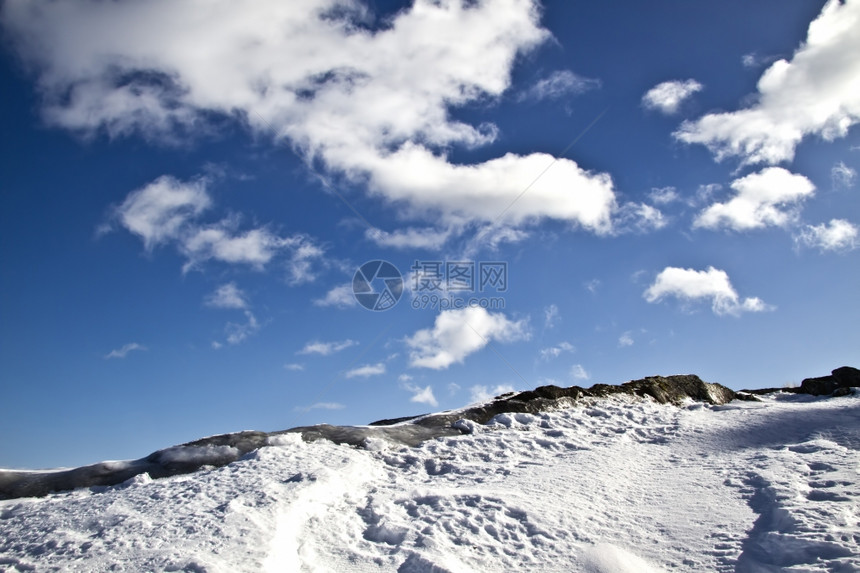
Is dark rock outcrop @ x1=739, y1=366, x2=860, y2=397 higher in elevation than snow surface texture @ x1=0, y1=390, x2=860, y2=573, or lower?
higher

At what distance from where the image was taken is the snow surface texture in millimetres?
6316

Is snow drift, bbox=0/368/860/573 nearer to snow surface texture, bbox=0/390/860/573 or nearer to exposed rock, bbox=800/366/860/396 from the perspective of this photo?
snow surface texture, bbox=0/390/860/573

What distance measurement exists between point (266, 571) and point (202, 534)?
126cm

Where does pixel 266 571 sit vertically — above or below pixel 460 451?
below

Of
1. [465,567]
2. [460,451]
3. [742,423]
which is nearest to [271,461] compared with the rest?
[460,451]

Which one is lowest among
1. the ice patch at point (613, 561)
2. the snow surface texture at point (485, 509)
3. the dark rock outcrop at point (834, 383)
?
the ice patch at point (613, 561)

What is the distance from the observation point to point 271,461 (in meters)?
9.34

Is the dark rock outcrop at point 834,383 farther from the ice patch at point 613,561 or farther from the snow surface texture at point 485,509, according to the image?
the ice patch at point 613,561

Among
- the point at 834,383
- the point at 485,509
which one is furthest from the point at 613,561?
the point at 834,383

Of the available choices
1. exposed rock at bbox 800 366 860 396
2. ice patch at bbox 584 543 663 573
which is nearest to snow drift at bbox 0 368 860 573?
ice patch at bbox 584 543 663 573

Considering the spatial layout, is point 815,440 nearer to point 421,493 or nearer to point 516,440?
point 516,440

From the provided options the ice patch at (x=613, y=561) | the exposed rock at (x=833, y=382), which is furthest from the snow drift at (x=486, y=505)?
the exposed rock at (x=833, y=382)

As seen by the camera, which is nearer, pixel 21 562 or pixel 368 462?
pixel 21 562

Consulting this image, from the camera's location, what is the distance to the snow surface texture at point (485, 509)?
6.32 m
